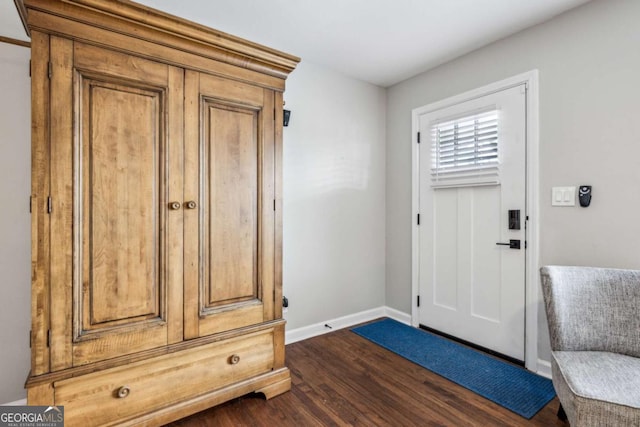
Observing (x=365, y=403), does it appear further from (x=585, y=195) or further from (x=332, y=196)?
(x=585, y=195)

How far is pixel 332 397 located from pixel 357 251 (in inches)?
59.1

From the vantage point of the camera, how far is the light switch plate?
208 centimetres

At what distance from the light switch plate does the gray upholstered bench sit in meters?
0.49

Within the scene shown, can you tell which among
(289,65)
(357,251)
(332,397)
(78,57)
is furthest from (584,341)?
(78,57)

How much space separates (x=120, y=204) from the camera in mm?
1481

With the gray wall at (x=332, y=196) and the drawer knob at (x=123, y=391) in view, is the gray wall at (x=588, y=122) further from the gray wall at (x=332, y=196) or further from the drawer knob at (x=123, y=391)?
the drawer knob at (x=123, y=391)

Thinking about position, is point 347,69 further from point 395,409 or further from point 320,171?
point 395,409

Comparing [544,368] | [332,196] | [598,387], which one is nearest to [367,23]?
[332,196]

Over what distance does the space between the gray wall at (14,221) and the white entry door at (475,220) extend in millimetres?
2890

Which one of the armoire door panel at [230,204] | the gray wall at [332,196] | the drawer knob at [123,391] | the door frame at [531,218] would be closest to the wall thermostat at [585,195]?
the door frame at [531,218]

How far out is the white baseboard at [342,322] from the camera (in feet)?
9.09

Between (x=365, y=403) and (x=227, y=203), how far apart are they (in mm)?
1435

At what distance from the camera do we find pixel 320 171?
9.59 feet

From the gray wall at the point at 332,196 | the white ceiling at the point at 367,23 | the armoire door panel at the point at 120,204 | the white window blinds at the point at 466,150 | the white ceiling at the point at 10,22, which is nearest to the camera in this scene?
the armoire door panel at the point at 120,204
